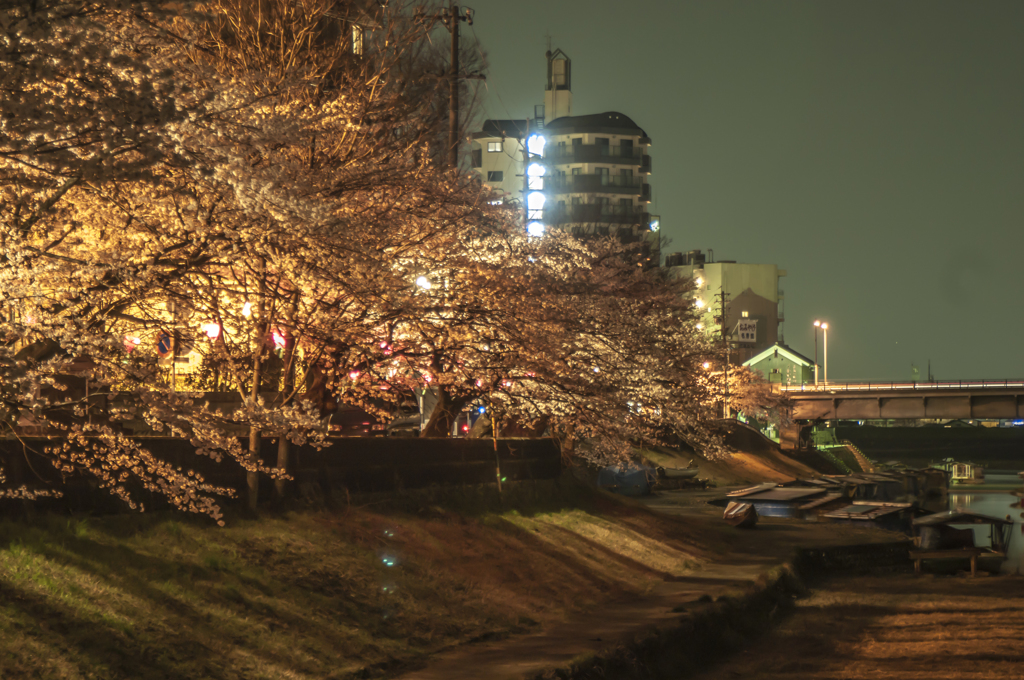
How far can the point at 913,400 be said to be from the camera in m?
74.1

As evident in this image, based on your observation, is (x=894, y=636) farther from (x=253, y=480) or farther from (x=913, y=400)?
(x=913, y=400)

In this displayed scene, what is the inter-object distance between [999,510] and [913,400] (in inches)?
568

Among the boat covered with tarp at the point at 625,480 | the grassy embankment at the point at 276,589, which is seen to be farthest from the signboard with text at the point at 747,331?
the grassy embankment at the point at 276,589

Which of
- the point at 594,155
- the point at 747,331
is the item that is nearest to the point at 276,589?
the point at 594,155

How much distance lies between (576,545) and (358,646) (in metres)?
10.3

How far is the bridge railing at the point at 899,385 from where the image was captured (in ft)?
234

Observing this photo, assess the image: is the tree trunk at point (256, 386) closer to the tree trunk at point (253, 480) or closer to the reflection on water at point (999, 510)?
the tree trunk at point (253, 480)

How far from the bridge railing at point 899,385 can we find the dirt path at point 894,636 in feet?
152

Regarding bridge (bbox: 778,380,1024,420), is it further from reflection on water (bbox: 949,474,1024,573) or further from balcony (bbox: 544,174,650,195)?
balcony (bbox: 544,174,650,195)

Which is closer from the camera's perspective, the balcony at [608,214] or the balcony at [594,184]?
the balcony at [608,214]

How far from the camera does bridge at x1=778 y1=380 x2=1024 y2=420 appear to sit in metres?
69.8

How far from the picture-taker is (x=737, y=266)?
474ft

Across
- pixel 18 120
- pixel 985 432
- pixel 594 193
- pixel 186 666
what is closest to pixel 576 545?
pixel 186 666

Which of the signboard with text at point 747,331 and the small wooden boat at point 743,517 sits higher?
the signboard with text at point 747,331
